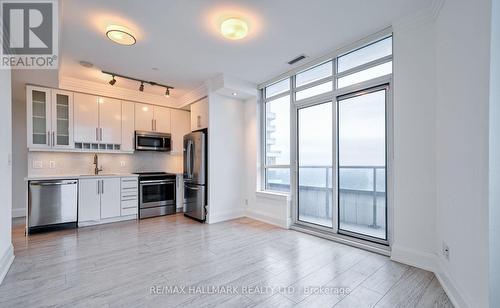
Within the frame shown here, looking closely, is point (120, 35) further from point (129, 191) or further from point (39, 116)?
point (129, 191)

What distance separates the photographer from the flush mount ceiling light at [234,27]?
2463 millimetres

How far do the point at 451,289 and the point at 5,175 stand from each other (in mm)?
4525

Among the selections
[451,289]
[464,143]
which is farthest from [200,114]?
[451,289]

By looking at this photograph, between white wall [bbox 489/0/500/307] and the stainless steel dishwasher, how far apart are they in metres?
5.29

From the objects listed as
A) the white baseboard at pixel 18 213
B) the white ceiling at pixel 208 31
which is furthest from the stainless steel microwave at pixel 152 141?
the white baseboard at pixel 18 213

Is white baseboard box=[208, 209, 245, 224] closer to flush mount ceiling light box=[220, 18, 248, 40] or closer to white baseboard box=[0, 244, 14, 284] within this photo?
white baseboard box=[0, 244, 14, 284]

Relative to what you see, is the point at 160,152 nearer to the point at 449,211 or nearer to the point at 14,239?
the point at 14,239

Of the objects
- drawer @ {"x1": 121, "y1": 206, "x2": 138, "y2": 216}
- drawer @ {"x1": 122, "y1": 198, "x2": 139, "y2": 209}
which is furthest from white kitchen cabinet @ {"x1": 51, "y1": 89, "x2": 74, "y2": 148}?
drawer @ {"x1": 121, "y1": 206, "x2": 138, "y2": 216}

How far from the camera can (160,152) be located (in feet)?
18.0

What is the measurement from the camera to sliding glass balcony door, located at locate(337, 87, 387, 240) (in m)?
2.92

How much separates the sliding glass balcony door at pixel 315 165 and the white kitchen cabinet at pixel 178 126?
3036mm

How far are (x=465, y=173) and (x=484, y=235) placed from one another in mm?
492

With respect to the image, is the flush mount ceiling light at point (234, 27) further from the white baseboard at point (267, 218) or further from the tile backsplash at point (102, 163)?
the tile backsplash at point (102, 163)

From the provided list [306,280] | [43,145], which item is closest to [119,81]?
[43,145]
